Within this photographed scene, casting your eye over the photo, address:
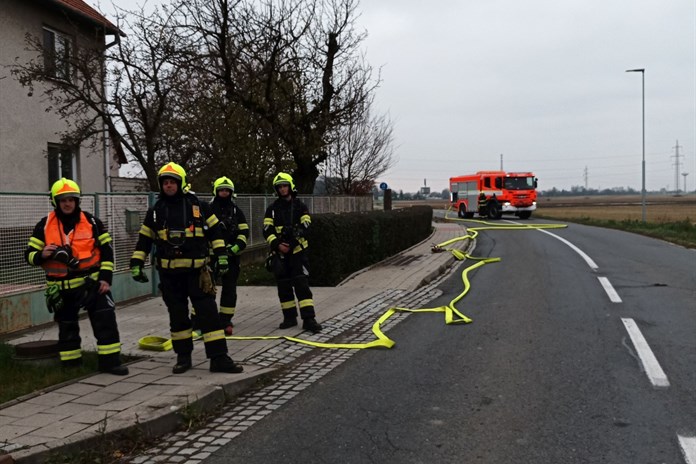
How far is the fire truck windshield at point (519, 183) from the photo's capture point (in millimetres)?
34531

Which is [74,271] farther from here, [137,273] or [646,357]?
[646,357]

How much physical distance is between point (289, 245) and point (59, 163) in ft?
39.2

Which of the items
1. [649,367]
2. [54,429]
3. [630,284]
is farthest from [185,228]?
[630,284]

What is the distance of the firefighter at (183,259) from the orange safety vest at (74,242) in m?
0.41

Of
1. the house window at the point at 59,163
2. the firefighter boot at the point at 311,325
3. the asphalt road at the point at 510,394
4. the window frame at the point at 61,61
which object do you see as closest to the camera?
the asphalt road at the point at 510,394

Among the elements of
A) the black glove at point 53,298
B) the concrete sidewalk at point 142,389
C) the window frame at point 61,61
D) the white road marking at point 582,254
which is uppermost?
the window frame at point 61,61

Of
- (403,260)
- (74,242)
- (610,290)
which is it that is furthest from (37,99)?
(610,290)

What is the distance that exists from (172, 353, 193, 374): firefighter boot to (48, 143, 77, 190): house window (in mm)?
12215

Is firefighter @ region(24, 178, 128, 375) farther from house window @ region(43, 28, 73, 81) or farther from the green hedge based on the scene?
house window @ region(43, 28, 73, 81)

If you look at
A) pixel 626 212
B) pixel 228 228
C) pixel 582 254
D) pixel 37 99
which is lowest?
pixel 582 254

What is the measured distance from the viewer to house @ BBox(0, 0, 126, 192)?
580 inches

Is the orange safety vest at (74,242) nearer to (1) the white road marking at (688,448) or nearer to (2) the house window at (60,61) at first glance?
(1) the white road marking at (688,448)

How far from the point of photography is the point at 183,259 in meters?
5.42

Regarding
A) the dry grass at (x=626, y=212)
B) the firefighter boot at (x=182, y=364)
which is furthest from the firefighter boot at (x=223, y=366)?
the dry grass at (x=626, y=212)
